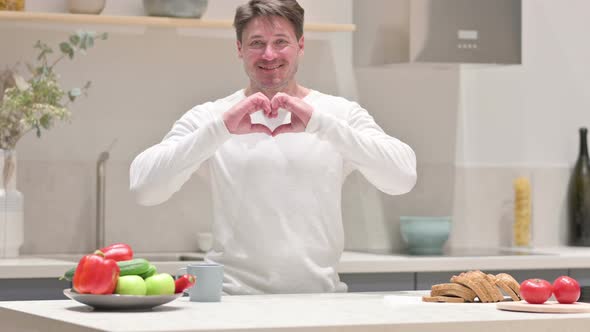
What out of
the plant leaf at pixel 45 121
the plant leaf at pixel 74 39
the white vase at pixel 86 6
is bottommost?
the plant leaf at pixel 45 121

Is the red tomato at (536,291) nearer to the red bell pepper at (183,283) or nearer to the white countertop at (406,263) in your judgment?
the red bell pepper at (183,283)

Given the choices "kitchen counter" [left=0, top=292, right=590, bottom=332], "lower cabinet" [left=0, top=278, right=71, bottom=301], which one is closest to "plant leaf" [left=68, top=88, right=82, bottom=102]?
"lower cabinet" [left=0, top=278, right=71, bottom=301]

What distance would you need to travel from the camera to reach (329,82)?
5.05 m

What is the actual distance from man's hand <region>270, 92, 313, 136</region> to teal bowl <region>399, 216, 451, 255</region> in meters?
1.80

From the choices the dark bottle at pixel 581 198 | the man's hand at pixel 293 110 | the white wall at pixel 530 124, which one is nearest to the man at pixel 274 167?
the man's hand at pixel 293 110

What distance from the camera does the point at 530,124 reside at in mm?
5438

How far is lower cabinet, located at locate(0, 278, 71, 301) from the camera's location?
402 centimetres

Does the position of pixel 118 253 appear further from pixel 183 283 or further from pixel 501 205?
pixel 501 205

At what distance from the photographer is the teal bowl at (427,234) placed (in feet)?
16.1

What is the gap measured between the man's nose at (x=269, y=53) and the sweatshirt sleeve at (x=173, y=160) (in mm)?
245

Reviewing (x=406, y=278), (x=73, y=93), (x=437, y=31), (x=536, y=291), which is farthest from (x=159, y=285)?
(x=437, y=31)

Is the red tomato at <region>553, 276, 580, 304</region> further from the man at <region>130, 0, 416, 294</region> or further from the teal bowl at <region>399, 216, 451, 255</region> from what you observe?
the teal bowl at <region>399, 216, 451, 255</region>

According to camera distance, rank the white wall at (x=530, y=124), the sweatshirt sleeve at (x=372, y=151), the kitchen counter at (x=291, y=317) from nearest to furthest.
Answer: the kitchen counter at (x=291, y=317), the sweatshirt sleeve at (x=372, y=151), the white wall at (x=530, y=124)

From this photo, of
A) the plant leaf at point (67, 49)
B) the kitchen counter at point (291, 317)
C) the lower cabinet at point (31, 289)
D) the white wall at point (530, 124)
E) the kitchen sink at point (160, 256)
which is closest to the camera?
the kitchen counter at point (291, 317)
